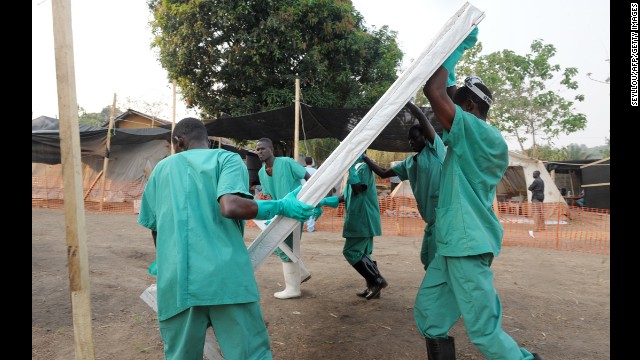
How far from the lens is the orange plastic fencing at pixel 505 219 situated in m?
9.41

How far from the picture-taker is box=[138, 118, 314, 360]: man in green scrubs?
6.06 ft

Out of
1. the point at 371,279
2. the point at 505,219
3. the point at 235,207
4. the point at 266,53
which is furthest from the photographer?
the point at 266,53

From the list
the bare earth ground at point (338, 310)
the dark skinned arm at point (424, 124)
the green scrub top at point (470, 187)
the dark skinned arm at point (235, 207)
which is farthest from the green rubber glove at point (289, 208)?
the dark skinned arm at point (424, 124)

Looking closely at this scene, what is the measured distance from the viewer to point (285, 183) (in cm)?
460

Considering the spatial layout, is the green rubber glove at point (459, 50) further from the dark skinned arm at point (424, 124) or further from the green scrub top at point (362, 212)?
the green scrub top at point (362, 212)

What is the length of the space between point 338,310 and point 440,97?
2.58 meters

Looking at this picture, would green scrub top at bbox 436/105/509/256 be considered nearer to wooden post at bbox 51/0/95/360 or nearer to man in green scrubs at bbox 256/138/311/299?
wooden post at bbox 51/0/95/360

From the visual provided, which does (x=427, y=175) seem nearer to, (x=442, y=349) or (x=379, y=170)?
(x=379, y=170)

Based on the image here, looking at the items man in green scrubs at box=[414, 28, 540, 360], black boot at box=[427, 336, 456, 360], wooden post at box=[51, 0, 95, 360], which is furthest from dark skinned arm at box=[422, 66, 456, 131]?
wooden post at box=[51, 0, 95, 360]

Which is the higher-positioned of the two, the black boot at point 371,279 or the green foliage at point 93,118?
the green foliage at point 93,118

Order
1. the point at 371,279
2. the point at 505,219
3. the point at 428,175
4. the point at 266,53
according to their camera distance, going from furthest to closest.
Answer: the point at 266,53
the point at 505,219
the point at 371,279
the point at 428,175

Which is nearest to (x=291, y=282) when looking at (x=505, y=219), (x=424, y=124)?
(x=424, y=124)

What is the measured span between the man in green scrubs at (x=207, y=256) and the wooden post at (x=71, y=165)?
0.34 m

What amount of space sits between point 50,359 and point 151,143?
13.5 m
